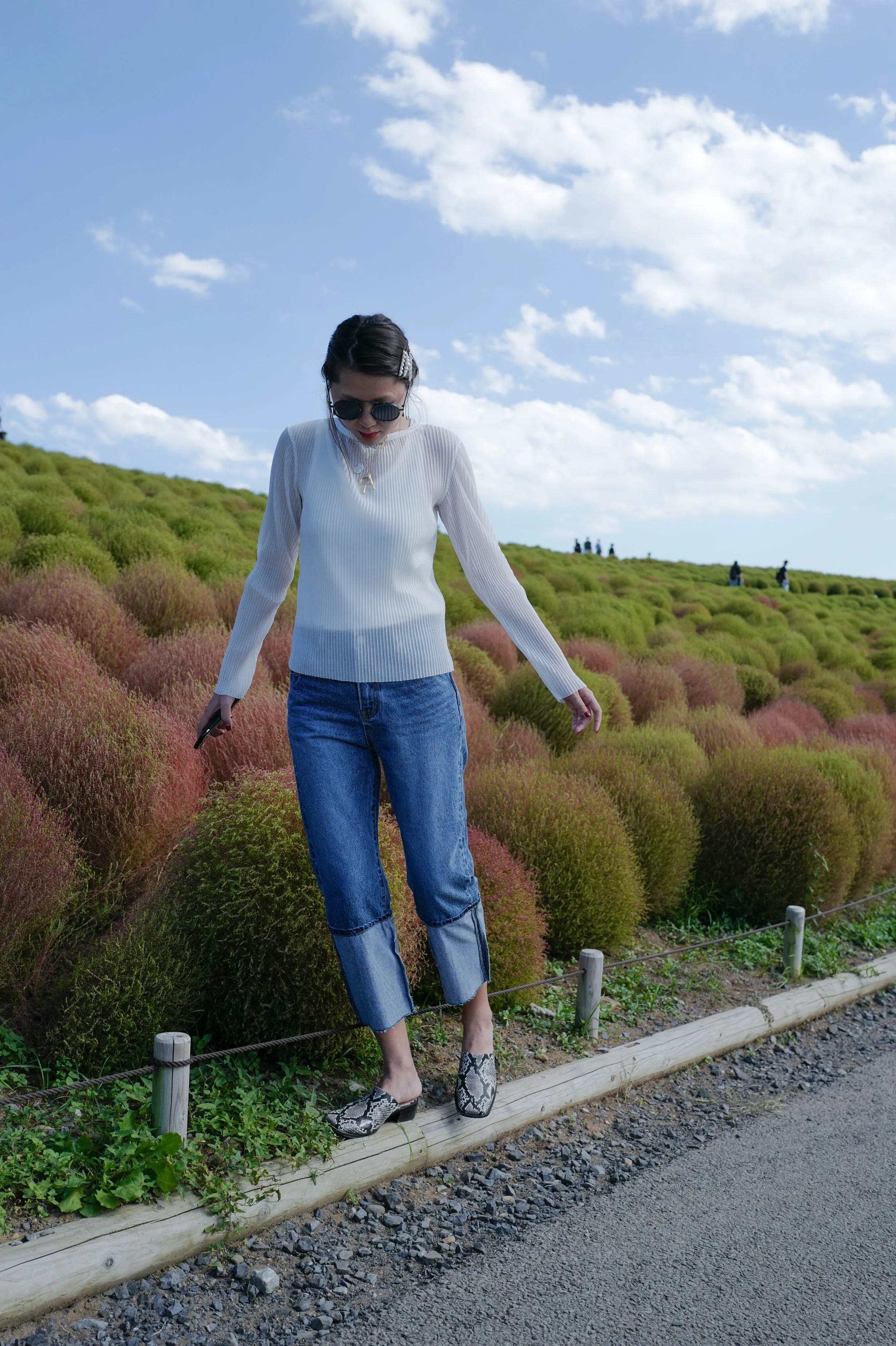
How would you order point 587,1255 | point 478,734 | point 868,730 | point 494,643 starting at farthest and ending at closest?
point 868,730 < point 494,643 < point 478,734 < point 587,1255

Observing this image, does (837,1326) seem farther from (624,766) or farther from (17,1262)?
(624,766)

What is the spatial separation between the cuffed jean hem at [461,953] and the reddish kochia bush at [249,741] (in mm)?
1814

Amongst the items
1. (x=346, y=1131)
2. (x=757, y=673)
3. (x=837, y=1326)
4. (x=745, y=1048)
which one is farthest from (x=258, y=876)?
(x=757, y=673)

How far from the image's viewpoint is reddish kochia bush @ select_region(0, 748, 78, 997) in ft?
11.3

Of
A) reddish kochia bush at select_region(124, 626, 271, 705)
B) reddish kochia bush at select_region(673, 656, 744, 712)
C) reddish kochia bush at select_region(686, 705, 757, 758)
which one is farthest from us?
reddish kochia bush at select_region(673, 656, 744, 712)

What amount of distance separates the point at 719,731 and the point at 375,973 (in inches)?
226

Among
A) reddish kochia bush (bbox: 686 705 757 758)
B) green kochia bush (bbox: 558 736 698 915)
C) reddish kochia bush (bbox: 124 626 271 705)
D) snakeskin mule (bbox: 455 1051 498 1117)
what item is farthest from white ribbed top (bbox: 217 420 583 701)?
reddish kochia bush (bbox: 686 705 757 758)

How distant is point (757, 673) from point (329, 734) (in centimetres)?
1077

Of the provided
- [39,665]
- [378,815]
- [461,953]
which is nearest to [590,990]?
[461,953]

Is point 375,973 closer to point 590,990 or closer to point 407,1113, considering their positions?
point 407,1113

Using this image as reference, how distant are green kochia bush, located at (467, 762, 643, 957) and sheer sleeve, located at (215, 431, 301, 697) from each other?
2.31 metres

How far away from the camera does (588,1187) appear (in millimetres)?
2939

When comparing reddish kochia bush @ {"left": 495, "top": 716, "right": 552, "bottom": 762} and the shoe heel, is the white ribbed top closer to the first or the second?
the shoe heel

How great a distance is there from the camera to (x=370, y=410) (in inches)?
98.0
